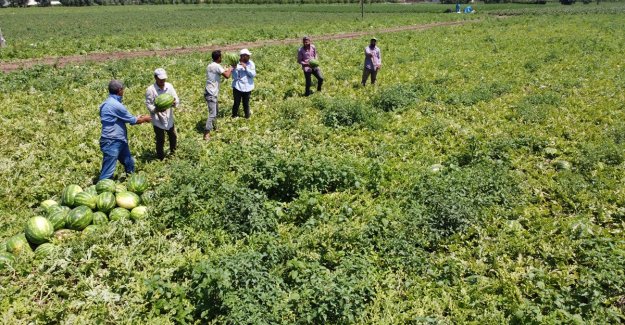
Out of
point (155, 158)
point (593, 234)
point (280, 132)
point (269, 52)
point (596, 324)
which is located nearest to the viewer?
point (596, 324)

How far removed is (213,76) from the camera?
425 inches

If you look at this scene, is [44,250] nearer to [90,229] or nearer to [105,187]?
[90,229]

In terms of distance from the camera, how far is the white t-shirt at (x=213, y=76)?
10719mm

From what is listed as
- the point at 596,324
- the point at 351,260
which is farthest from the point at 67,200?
the point at 596,324

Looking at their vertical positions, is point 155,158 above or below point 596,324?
above

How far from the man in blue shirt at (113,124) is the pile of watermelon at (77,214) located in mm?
584

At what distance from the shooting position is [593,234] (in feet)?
21.3

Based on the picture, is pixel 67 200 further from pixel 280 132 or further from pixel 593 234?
pixel 593 234

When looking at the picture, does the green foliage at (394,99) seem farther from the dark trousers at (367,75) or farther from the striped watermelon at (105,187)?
the striped watermelon at (105,187)

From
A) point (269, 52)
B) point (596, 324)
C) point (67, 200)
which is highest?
point (269, 52)

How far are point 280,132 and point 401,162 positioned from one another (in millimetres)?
3616

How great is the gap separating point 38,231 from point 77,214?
60 cm

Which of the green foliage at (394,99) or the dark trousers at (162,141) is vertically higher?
the green foliage at (394,99)

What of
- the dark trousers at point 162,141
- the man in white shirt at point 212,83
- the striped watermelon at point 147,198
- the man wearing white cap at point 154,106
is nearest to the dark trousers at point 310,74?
the man in white shirt at point 212,83
